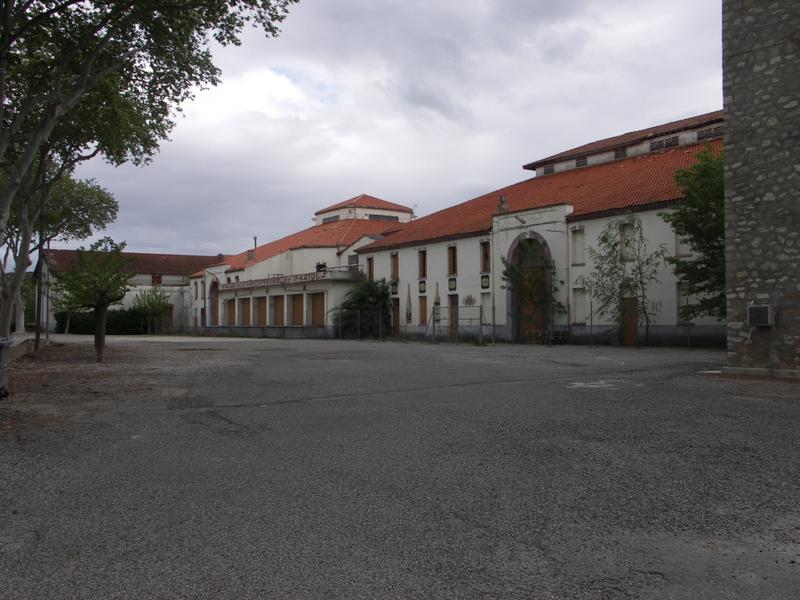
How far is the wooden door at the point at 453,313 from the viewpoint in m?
40.7

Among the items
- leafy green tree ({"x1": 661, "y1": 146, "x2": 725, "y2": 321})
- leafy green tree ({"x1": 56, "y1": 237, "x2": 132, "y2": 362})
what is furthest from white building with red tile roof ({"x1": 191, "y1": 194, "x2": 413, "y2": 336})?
leafy green tree ({"x1": 661, "y1": 146, "x2": 725, "y2": 321})

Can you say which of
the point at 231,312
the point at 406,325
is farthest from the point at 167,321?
the point at 406,325

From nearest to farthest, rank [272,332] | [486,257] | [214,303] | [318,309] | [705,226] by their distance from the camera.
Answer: [705,226] → [486,257] → [318,309] → [272,332] → [214,303]

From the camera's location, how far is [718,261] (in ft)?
77.8

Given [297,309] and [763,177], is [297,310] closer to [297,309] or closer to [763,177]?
[297,309]

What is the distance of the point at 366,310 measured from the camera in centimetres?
4684

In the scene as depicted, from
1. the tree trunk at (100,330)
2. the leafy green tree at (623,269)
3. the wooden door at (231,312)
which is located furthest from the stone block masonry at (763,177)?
the wooden door at (231,312)

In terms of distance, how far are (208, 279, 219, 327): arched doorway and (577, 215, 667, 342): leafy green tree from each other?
45801 mm

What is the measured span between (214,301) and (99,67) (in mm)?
56846

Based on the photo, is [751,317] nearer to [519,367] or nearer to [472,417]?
[519,367]

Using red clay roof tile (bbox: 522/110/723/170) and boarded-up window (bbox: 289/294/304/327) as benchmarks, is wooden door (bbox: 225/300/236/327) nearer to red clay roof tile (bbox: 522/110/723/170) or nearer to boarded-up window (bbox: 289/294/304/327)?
boarded-up window (bbox: 289/294/304/327)

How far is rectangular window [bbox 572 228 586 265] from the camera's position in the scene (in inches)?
1330

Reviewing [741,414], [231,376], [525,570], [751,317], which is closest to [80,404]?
[231,376]

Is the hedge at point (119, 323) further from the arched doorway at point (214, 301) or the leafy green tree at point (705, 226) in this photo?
the leafy green tree at point (705, 226)
